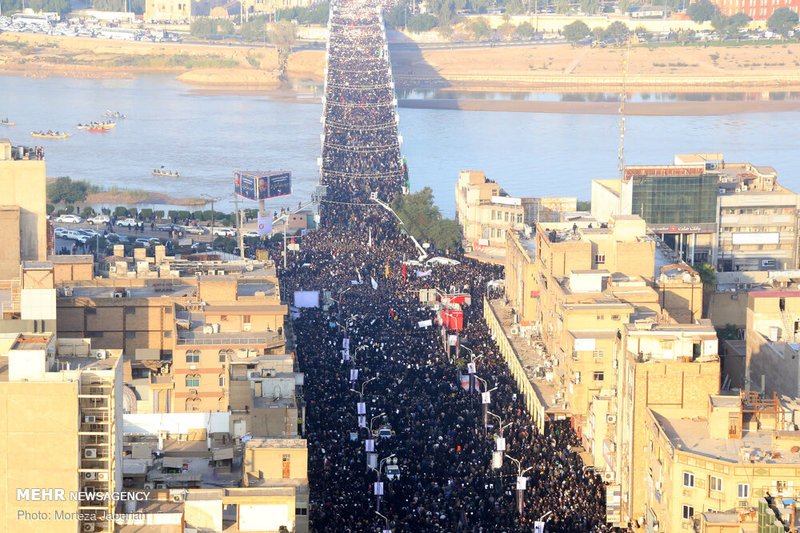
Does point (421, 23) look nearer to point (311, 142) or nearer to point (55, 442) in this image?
point (311, 142)

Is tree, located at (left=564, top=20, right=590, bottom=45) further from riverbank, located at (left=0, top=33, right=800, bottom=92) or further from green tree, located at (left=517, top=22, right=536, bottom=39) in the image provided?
green tree, located at (left=517, top=22, right=536, bottom=39)

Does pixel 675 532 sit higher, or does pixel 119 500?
pixel 119 500

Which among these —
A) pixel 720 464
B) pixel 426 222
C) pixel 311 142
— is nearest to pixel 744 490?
pixel 720 464

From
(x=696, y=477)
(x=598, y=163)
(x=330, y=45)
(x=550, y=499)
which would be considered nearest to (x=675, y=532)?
(x=696, y=477)

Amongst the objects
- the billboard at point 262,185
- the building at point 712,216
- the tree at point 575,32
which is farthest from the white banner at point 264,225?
the tree at point 575,32

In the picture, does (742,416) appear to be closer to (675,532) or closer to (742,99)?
(675,532)

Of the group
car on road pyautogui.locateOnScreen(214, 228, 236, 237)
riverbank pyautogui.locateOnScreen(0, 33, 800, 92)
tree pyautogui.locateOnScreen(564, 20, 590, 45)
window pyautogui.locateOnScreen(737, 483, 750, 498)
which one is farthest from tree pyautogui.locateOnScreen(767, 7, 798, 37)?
window pyautogui.locateOnScreen(737, 483, 750, 498)

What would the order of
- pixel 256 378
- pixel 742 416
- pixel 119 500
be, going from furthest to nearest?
pixel 256 378, pixel 742 416, pixel 119 500
